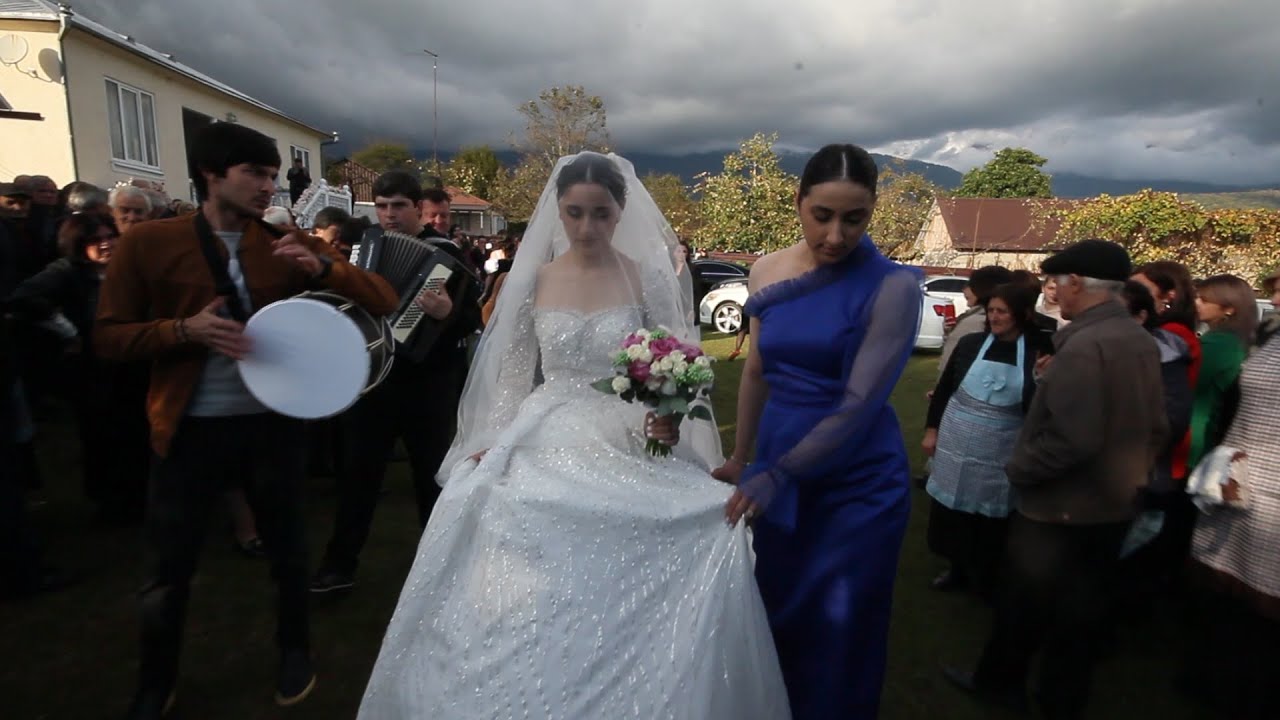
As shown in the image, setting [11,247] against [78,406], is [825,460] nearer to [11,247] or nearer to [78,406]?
[11,247]

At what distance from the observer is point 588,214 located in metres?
2.84

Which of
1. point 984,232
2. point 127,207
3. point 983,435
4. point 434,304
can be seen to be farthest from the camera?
point 984,232

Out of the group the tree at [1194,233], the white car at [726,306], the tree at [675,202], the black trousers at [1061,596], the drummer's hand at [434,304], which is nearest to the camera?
the black trousers at [1061,596]

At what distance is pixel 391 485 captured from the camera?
5.73 metres

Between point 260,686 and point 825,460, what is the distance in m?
2.73

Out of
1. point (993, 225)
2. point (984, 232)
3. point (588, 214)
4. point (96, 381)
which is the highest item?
point (993, 225)

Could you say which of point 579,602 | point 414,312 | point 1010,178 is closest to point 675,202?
point 1010,178

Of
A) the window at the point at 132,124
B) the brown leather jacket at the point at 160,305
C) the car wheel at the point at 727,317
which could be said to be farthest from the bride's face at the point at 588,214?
the window at the point at 132,124

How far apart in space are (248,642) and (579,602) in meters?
2.30

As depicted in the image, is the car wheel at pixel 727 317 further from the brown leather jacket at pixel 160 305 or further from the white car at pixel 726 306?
the brown leather jacket at pixel 160 305

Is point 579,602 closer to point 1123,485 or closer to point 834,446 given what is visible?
point 834,446

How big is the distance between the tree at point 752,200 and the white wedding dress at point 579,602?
83.0 feet

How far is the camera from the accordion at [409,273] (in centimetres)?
375

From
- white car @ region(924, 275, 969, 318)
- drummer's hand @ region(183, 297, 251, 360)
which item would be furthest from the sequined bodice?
white car @ region(924, 275, 969, 318)
